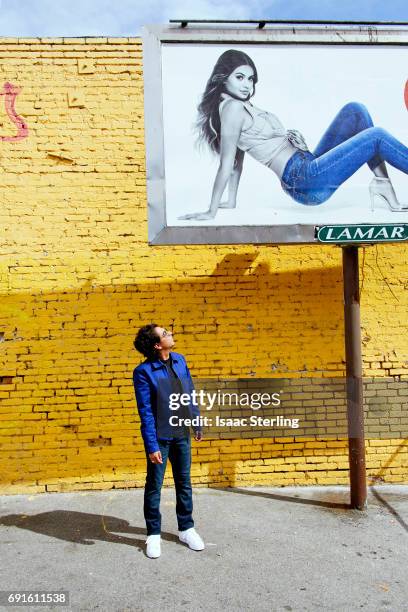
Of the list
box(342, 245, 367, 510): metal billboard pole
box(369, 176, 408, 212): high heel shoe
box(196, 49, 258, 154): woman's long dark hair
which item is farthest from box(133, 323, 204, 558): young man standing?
box(369, 176, 408, 212): high heel shoe

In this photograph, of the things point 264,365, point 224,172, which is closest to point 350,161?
point 224,172

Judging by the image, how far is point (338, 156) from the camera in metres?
5.61

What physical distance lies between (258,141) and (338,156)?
0.85 m

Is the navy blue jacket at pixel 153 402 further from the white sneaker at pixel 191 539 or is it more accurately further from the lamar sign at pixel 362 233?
the lamar sign at pixel 362 233

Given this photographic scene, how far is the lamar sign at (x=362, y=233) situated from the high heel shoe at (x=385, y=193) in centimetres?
65

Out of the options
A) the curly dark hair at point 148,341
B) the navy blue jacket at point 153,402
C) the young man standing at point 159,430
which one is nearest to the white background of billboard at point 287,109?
the curly dark hair at point 148,341

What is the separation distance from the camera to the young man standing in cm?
428

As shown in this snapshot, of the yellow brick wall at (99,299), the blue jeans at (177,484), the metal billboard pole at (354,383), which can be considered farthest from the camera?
the yellow brick wall at (99,299)

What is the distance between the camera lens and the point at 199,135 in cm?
557

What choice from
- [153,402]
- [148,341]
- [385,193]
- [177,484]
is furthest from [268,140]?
[177,484]

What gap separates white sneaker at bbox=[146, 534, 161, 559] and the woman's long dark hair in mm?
3739

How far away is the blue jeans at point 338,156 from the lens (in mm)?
5586

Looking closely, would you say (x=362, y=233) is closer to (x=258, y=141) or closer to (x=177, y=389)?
(x=258, y=141)

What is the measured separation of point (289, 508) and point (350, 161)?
11.8ft
